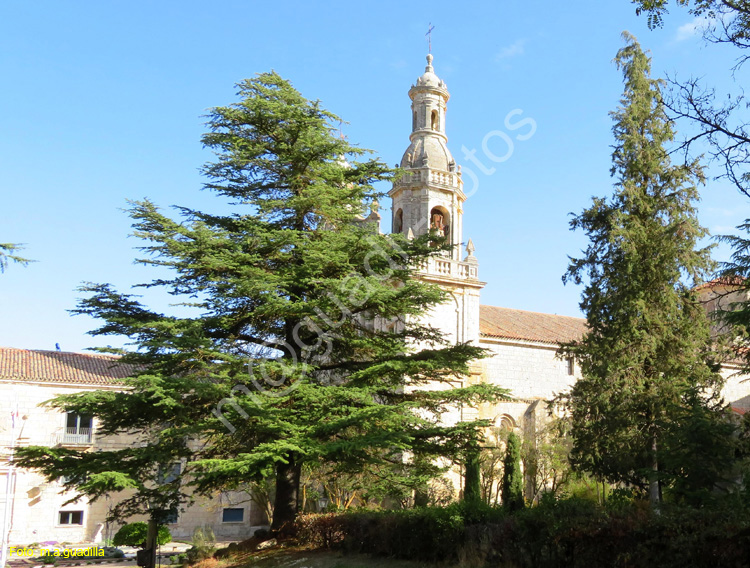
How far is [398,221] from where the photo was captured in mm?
32188

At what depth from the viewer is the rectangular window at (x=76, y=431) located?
30.6 meters

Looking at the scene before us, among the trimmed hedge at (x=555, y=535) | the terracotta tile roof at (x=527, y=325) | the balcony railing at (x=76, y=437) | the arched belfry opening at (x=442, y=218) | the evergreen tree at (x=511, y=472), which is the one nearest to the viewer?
the trimmed hedge at (x=555, y=535)

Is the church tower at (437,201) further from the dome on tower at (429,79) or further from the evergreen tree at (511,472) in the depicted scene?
the evergreen tree at (511,472)

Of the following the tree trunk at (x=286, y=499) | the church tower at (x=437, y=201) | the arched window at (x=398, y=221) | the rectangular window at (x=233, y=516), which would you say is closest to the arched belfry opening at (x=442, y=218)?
the church tower at (x=437, y=201)

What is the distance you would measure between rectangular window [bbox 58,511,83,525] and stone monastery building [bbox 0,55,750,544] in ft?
0.14

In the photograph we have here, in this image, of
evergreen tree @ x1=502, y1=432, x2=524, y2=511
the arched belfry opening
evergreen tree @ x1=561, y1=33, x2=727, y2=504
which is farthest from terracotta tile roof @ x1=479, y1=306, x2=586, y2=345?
evergreen tree @ x1=561, y1=33, x2=727, y2=504

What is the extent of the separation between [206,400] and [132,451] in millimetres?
1958

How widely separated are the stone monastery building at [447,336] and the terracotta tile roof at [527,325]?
13cm

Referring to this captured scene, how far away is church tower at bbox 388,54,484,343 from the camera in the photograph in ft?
101

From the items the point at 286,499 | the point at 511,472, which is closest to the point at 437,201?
the point at 511,472

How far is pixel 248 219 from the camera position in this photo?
16.9 metres

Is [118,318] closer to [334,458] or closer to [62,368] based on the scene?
[334,458]

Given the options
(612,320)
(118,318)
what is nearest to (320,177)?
(118,318)

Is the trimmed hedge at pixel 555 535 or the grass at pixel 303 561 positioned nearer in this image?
the trimmed hedge at pixel 555 535
